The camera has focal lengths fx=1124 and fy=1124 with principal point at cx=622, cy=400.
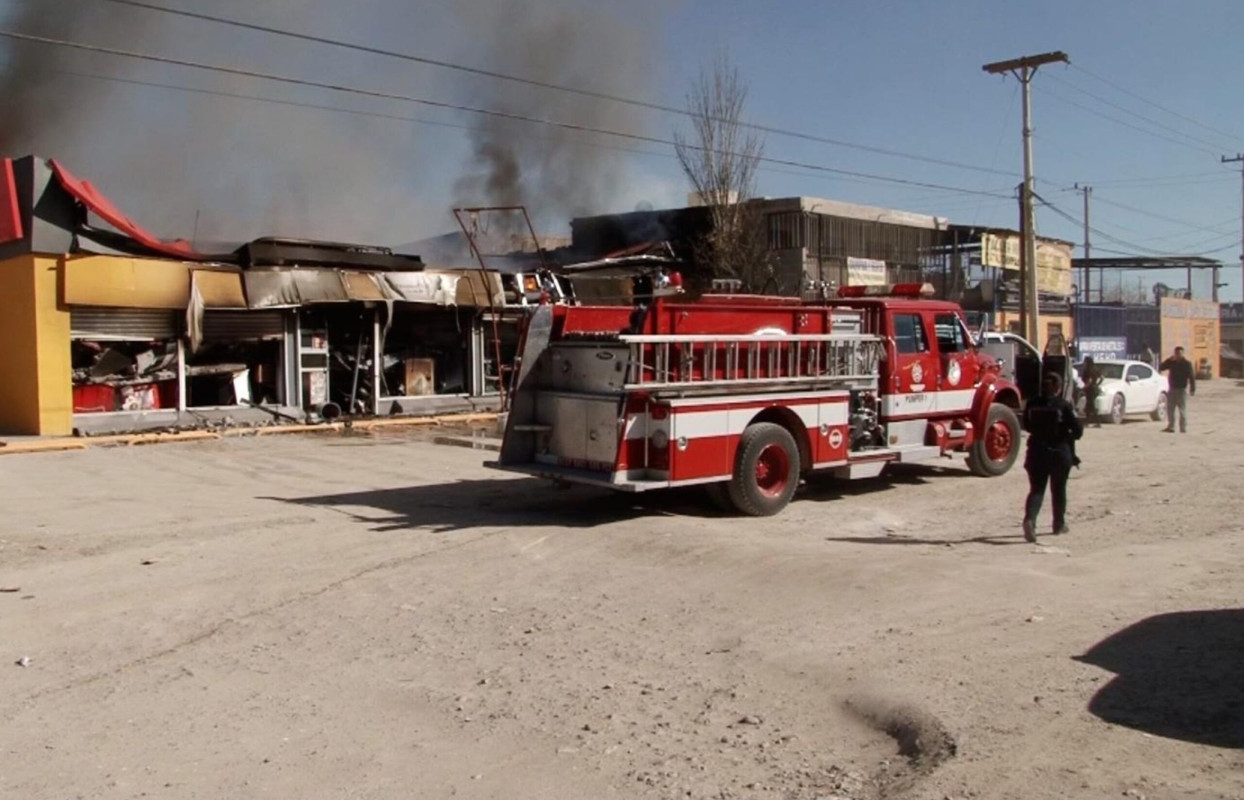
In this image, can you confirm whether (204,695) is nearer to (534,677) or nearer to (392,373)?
(534,677)

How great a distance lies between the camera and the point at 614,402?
10414 millimetres

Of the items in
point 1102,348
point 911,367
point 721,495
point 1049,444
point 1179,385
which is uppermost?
point 1102,348

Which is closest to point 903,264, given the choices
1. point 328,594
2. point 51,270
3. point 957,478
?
point 957,478

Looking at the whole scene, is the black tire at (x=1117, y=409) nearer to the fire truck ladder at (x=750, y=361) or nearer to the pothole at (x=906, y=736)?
the fire truck ladder at (x=750, y=361)

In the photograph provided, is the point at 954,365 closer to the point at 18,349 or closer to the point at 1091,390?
the point at 1091,390

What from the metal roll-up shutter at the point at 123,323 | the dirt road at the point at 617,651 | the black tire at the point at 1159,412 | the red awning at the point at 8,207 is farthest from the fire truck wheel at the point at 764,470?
the black tire at the point at 1159,412

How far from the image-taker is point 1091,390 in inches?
908

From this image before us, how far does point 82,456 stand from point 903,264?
26788mm

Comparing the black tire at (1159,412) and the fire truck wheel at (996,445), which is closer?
the fire truck wheel at (996,445)

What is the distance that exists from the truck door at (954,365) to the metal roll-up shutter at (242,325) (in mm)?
12319

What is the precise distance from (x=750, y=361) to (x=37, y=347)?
12.2 m

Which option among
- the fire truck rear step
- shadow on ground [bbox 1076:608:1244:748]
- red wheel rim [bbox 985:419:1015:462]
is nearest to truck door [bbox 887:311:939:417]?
the fire truck rear step

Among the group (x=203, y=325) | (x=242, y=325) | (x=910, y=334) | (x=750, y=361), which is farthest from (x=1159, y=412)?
(x=203, y=325)

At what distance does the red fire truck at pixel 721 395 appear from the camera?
10.5 m
